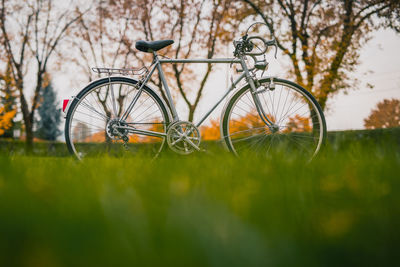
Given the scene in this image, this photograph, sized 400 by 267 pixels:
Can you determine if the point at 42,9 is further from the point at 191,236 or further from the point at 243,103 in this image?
the point at 191,236

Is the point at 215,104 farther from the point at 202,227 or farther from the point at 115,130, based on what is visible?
the point at 202,227

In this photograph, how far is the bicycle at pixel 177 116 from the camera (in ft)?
11.3

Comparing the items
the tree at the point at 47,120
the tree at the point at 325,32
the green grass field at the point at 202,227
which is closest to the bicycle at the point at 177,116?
the green grass field at the point at 202,227

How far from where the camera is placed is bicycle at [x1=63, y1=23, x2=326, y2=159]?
3459 mm

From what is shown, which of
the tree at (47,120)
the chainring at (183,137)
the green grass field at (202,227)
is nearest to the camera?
the green grass field at (202,227)

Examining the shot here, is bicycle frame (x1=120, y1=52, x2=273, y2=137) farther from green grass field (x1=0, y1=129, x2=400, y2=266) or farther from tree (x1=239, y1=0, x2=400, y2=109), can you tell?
tree (x1=239, y1=0, x2=400, y2=109)

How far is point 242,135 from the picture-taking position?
12.2 ft

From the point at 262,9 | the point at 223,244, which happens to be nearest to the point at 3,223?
the point at 223,244

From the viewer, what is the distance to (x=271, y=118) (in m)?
3.70

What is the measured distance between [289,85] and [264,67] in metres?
0.36

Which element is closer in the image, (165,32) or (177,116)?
(177,116)

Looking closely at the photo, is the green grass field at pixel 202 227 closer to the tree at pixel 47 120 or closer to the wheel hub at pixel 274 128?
the wheel hub at pixel 274 128

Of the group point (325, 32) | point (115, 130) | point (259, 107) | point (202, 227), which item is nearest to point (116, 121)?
point (115, 130)

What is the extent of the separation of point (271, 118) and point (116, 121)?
1781mm
